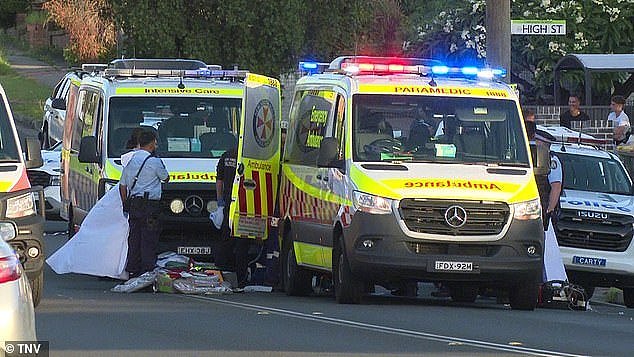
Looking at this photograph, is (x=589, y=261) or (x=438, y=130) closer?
(x=438, y=130)

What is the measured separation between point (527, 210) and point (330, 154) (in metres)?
2.00

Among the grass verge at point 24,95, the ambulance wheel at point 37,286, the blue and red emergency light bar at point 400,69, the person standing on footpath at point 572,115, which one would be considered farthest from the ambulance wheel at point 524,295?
the grass verge at point 24,95

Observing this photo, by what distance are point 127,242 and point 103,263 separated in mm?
376

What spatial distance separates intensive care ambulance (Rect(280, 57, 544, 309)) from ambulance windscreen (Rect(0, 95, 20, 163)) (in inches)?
124

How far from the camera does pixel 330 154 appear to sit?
15883 millimetres

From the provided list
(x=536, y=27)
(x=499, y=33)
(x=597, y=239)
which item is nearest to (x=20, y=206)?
(x=597, y=239)

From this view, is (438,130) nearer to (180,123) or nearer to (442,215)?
(442,215)

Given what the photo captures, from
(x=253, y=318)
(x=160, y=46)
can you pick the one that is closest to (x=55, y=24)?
(x=160, y=46)

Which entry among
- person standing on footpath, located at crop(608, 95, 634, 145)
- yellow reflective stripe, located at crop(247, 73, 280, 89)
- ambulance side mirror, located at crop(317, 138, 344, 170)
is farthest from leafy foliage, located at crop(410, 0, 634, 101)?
ambulance side mirror, located at crop(317, 138, 344, 170)

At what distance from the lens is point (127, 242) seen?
59.3ft

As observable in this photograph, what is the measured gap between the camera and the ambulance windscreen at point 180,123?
63.2ft

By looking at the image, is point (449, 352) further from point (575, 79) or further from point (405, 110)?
point (575, 79)

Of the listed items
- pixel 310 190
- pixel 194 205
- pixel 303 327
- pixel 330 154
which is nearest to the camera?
pixel 303 327

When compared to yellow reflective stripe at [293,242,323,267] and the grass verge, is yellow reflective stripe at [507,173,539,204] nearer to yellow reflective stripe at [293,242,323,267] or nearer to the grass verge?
yellow reflective stripe at [293,242,323,267]
